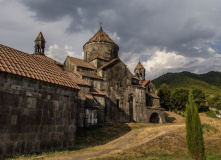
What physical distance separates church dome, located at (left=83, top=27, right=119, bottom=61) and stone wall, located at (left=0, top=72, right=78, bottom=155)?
15988mm

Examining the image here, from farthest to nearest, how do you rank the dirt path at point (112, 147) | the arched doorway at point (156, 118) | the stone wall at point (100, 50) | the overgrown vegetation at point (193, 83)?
1. the overgrown vegetation at point (193, 83)
2. the arched doorway at point (156, 118)
3. the stone wall at point (100, 50)
4. the dirt path at point (112, 147)

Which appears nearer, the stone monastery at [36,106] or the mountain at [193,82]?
the stone monastery at [36,106]

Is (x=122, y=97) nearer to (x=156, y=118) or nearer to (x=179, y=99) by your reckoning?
(x=156, y=118)

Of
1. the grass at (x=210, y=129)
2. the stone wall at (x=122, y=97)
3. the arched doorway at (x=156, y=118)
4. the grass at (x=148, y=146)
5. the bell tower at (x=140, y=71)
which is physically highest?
Result: the bell tower at (x=140, y=71)

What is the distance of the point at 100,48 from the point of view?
26.8 meters

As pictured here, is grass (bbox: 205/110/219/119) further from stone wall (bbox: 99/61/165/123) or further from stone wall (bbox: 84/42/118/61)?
stone wall (bbox: 84/42/118/61)

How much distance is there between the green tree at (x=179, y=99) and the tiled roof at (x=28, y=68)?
34.6m

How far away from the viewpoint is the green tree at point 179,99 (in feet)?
133

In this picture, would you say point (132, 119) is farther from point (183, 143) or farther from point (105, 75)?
point (183, 143)

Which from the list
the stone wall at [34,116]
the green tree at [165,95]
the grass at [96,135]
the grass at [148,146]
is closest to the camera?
the stone wall at [34,116]

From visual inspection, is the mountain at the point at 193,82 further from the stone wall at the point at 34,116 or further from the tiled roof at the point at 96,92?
the stone wall at the point at 34,116

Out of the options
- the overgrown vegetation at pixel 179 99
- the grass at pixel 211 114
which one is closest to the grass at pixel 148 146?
the overgrown vegetation at pixel 179 99

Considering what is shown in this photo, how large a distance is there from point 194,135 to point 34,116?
8.11 meters

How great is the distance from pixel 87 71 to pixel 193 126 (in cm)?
1592
